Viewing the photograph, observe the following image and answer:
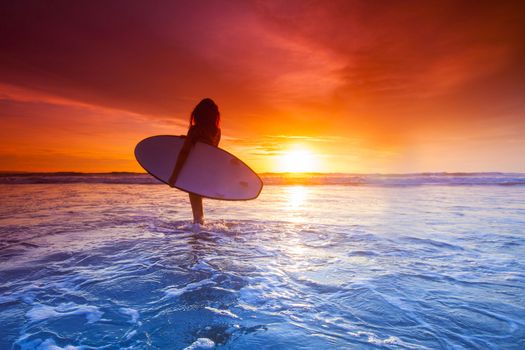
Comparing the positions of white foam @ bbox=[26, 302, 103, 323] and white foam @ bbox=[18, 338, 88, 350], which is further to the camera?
white foam @ bbox=[26, 302, 103, 323]

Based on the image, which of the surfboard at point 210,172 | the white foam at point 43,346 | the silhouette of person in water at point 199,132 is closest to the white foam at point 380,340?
the white foam at point 43,346

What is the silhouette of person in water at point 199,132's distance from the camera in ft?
19.7

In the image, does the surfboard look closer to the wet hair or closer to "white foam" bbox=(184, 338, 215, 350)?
the wet hair

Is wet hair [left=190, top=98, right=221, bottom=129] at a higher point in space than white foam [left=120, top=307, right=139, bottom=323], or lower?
higher

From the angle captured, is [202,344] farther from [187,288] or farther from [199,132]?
[199,132]

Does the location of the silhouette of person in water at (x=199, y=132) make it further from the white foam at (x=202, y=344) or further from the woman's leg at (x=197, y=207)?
the white foam at (x=202, y=344)

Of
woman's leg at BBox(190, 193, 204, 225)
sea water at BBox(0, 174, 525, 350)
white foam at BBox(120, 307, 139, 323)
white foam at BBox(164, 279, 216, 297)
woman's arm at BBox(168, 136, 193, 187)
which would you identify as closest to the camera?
sea water at BBox(0, 174, 525, 350)

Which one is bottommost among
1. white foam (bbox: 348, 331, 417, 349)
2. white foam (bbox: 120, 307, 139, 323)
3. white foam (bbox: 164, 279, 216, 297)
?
white foam (bbox: 120, 307, 139, 323)

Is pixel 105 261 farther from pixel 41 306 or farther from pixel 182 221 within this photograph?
pixel 182 221

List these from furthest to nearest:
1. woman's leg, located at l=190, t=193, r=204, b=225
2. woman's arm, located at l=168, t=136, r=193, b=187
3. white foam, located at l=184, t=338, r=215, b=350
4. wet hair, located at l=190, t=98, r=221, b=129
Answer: wet hair, located at l=190, t=98, r=221, b=129 → woman's leg, located at l=190, t=193, r=204, b=225 → woman's arm, located at l=168, t=136, r=193, b=187 → white foam, located at l=184, t=338, r=215, b=350

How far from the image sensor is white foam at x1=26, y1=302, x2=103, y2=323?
232 centimetres

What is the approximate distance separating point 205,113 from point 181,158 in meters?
0.99

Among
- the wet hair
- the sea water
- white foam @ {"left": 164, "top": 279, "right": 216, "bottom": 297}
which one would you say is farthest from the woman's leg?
white foam @ {"left": 164, "top": 279, "right": 216, "bottom": 297}

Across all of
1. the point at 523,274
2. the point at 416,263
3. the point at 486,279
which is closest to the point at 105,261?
the point at 416,263
